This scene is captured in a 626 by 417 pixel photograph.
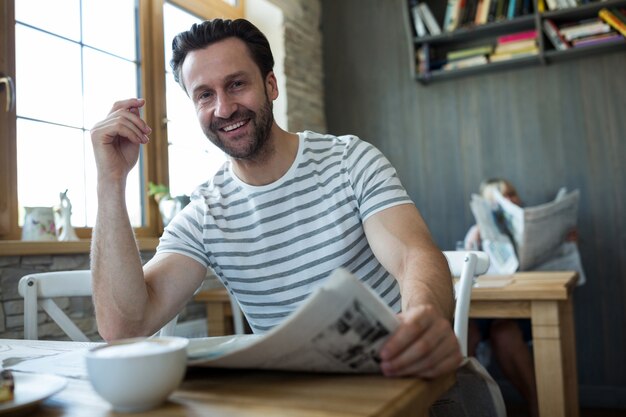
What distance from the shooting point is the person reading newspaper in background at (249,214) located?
1148 mm

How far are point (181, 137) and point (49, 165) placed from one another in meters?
0.84

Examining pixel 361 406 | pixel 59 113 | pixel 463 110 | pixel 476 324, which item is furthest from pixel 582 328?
pixel 361 406

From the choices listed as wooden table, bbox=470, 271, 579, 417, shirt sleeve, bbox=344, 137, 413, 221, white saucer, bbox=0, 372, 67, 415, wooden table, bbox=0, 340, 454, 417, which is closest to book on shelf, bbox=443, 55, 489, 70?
wooden table, bbox=470, 271, 579, 417

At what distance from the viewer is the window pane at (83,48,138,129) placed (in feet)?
8.50

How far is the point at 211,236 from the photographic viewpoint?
1316 mm

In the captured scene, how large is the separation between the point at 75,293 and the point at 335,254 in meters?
0.74

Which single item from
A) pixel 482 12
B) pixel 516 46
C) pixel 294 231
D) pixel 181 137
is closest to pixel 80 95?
pixel 181 137

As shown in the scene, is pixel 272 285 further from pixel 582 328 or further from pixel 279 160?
pixel 582 328

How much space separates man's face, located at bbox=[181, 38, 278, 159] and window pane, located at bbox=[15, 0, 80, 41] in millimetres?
1276

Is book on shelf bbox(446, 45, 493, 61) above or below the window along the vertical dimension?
above

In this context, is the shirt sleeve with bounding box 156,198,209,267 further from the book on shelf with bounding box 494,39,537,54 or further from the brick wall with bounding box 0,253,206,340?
the book on shelf with bounding box 494,39,537,54

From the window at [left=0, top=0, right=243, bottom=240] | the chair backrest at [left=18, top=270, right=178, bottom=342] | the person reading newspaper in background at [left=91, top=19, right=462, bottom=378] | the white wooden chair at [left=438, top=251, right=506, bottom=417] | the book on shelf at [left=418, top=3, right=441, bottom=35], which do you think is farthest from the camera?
the book on shelf at [left=418, top=3, right=441, bottom=35]

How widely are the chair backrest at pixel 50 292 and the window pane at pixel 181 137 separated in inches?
55.2

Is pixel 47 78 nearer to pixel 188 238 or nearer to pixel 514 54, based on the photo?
pixel 188 238
